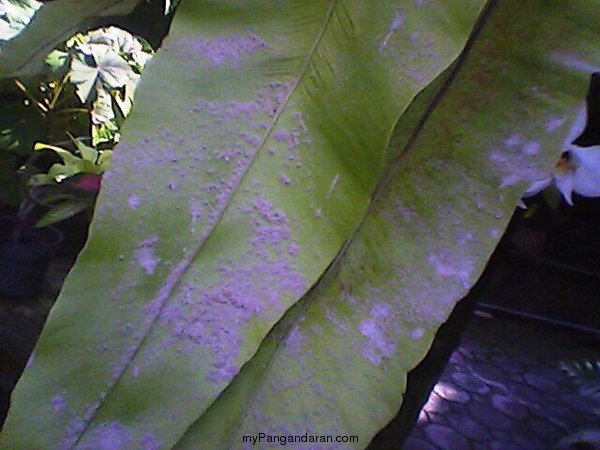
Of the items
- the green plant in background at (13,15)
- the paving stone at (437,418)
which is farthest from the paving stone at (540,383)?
the green plant in background at (13,15)

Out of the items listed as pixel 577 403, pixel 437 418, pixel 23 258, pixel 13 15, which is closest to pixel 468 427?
pixel 437 418

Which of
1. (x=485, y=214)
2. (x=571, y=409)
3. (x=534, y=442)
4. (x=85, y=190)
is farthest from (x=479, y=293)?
(x=571, y=409)

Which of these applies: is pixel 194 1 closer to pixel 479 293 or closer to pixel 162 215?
pixel 162 215

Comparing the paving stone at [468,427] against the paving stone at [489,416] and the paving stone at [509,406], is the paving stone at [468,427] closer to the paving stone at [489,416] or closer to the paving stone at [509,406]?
the paving stone at [489,416]

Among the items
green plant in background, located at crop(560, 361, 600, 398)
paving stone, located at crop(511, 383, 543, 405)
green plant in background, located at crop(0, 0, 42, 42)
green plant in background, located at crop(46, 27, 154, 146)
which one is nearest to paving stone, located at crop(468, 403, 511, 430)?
paving stone, located at crop(511, 383, 543, 405)

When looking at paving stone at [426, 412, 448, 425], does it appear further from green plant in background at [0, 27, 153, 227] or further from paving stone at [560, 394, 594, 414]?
green plant in background at [0, 27, 153, 227]
